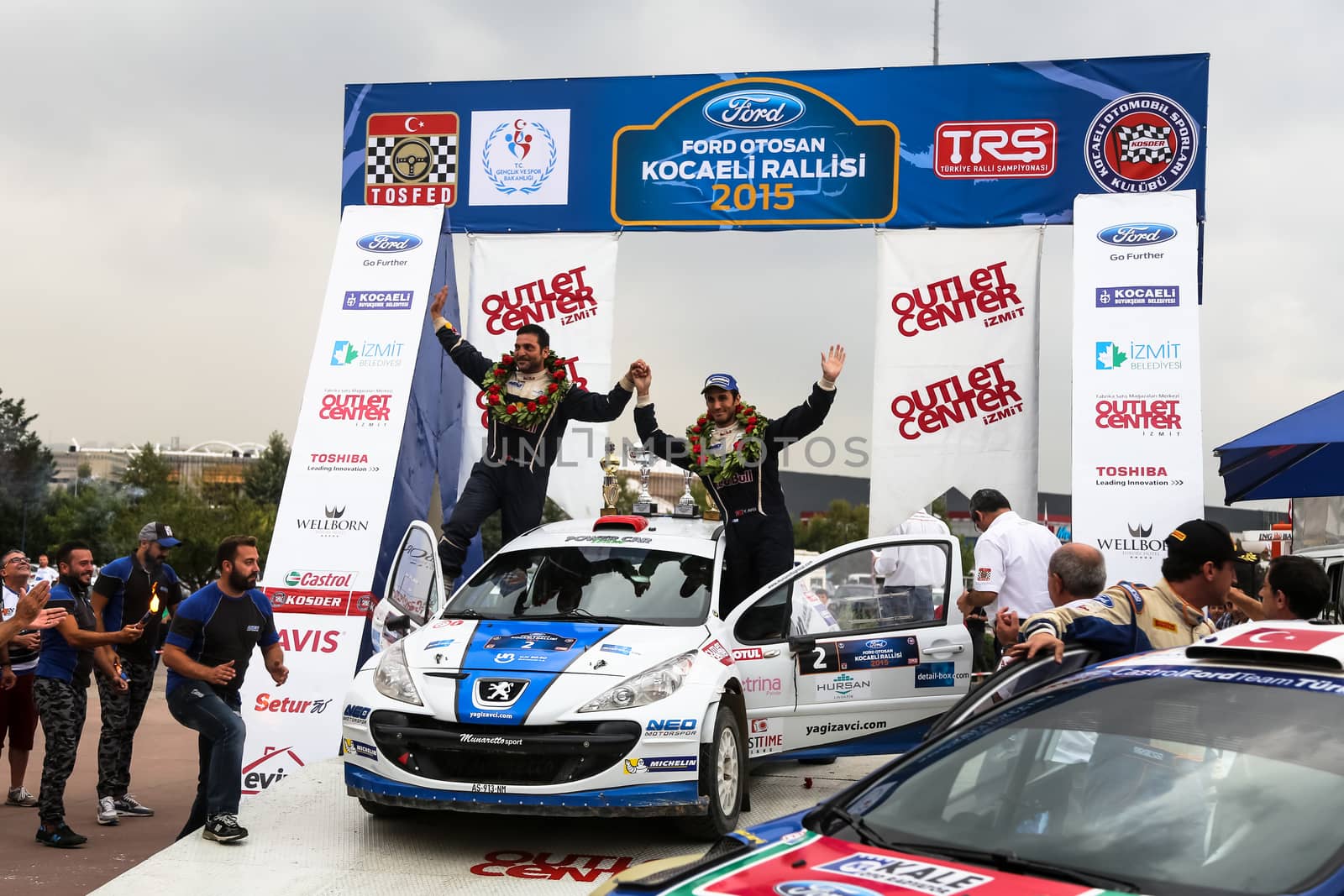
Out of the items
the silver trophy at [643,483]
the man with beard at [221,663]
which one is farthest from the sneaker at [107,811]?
the silver trophy at [643,483]

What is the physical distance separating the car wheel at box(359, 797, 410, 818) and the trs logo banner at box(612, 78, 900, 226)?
6806 mm

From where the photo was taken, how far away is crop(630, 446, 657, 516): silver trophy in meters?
8.37

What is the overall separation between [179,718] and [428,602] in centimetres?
200

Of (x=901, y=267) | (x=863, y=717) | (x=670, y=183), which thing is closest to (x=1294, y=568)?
(x=863, y=717)

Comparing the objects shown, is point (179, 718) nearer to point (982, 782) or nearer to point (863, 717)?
point (863, 717)

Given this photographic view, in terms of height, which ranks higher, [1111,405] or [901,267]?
[901,267]

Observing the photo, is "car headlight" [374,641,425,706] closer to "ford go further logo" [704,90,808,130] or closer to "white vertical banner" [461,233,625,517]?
"white vertical banner" [461,233,625,517]

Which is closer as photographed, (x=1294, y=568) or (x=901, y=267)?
(x=1294, y=568)

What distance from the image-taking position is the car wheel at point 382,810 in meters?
6.07

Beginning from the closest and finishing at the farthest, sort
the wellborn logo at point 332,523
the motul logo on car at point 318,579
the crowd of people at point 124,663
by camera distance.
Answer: the crowd of people at point 124,663 < the motul logo on car at point 318,579 < the wellborn logo at point 332,523

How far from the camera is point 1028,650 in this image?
165 inches

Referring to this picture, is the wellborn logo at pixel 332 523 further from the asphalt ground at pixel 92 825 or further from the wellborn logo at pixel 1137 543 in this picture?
the wellborn logo at pixel 1137 543

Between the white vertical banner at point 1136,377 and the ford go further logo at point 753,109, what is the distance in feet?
9.22

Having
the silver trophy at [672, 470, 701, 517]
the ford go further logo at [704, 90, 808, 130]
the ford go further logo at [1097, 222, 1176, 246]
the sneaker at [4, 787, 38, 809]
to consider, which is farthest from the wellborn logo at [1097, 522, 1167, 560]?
the sneaker at [4, 787, 38, 809]
